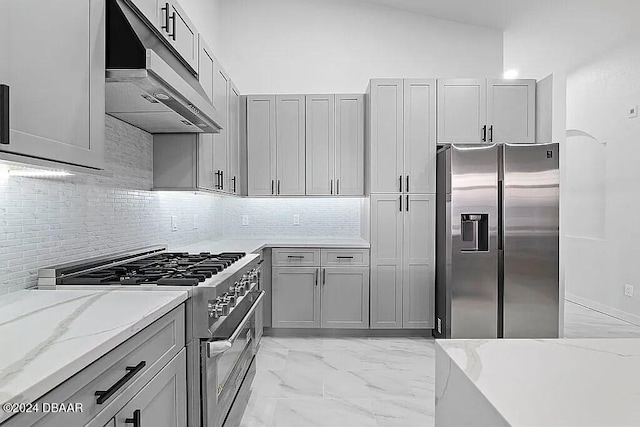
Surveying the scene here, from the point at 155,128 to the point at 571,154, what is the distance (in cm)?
577

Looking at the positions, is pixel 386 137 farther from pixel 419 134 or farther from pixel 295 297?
pixel 295 297

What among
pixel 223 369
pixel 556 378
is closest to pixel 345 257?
pixel 223 369

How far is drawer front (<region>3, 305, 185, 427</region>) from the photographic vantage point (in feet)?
3.18

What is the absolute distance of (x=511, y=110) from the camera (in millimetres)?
4379

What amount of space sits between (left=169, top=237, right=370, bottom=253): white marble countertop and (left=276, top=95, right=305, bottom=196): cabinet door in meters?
0.50

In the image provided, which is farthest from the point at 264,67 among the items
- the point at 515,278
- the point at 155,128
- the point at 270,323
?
the point at 515,278

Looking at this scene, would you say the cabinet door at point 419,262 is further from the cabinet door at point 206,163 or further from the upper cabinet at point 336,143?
the cabinet door at point 206,163

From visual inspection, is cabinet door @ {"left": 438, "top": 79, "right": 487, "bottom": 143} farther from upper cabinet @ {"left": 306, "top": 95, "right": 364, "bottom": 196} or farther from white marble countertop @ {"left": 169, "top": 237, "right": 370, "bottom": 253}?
A: white marble countertop @ {"left": 169, "top": 237, "right": 370, "bottom": 253}

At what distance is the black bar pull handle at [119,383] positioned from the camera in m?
1.14

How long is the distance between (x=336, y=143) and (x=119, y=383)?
12.1ft

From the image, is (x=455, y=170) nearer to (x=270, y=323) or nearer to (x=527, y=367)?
(x=270, y=323)

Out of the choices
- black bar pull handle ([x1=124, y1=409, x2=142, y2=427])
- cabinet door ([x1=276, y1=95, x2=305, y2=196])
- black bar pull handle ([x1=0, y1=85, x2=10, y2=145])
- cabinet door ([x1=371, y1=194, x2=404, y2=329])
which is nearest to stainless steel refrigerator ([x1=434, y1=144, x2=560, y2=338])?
cabinet door ([x1=371, y1=194, x2=404, y2=329])

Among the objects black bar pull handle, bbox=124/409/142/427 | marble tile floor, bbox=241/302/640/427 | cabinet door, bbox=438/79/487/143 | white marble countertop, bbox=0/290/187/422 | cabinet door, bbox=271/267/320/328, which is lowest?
Answer: marble tile floor, bbox=241/302/640/427

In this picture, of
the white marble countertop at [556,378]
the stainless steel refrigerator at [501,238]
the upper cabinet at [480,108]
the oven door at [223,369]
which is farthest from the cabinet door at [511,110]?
the white marble countertop at [556,378]
